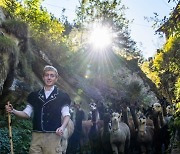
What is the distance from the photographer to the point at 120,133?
1411 cm

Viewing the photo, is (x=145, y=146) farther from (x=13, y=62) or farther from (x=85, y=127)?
(x=13, y=62)

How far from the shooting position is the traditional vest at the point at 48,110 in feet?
19.1

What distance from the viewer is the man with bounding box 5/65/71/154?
580 cm

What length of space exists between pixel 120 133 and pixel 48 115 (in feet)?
28.2

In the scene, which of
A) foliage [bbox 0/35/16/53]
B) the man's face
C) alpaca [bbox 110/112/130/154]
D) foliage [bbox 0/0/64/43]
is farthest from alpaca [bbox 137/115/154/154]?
foliage [bbox 0/0/64/43]

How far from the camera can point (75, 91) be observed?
87.5ft

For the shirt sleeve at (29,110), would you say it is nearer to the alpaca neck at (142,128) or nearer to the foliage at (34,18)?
the alpaca neck at (142,128)

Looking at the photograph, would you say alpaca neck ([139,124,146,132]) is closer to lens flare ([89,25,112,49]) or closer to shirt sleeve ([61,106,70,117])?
shirt sleeve ([61,106,70,117])

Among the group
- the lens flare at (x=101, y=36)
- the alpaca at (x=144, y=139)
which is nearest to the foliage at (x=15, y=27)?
the alpaca at (x=144, y=139)

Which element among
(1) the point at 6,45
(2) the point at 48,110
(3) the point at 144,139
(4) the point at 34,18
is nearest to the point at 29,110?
(2) the point at 48,110

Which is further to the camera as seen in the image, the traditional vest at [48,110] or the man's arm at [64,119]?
the traditional vest at [48,110]

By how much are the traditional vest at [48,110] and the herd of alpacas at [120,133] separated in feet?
26.2

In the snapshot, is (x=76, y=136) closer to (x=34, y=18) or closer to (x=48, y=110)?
(x=48, y=110)

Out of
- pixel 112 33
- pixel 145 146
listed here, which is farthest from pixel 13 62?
pixel 112 33
